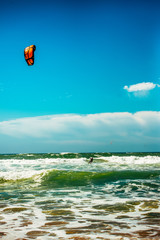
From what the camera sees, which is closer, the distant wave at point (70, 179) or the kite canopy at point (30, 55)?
the kite canopy at point (30, 55)

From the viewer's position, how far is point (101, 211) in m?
6.05

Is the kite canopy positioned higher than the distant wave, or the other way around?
the kite canopy

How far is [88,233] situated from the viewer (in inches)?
164

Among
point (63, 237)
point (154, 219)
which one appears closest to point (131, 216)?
point (154, 219)

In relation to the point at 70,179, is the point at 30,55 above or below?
above

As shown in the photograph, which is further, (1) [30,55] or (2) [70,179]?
(2) [70,179]

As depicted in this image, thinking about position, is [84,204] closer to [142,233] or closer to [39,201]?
[39,201]

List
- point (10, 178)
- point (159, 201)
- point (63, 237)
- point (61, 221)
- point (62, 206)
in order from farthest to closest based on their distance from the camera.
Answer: point (10, 178), point (159, 201), point (62, 206), point (61, 221), point (63, 237)

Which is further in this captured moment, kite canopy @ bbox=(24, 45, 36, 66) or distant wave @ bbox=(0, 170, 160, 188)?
distant wave @ bbox=(0, 170, 160, 188)

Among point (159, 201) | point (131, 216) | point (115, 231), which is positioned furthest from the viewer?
point (159, 201)

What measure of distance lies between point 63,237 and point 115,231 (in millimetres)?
1051

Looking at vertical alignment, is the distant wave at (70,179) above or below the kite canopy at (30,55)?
below

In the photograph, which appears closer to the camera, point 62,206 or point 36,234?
point 36,234

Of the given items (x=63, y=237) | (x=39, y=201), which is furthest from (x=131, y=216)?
(x=39, y=201)
